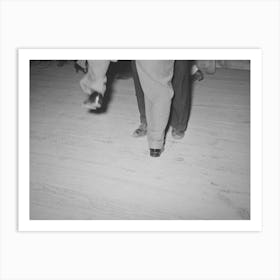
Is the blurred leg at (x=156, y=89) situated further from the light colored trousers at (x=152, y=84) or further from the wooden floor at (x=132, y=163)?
the wooden floor at (x=132, y=163)

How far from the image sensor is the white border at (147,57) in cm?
100

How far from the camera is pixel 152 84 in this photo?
→ 1.15m

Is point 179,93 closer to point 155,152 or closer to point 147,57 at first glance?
point 155,152

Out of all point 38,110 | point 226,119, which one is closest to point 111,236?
point 226,119

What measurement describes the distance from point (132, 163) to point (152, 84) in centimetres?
35

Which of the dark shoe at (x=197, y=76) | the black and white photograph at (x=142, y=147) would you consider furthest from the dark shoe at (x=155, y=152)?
the dark shoe at (x=197, y=76)

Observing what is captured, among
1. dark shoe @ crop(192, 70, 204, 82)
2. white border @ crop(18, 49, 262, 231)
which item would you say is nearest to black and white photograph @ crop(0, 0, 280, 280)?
white border @ crop(18, 49, 262, 231)

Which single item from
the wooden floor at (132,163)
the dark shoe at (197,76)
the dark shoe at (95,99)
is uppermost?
the dark shoe at (197,76)

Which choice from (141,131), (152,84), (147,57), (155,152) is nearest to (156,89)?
(152,84)

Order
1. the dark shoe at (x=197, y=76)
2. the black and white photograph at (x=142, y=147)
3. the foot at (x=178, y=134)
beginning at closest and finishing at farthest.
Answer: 1. the black and white photograph at (x=142, y=147)
2. the foot at (x=178, y=134)
3. the dark shoe at (x=197, y=76)

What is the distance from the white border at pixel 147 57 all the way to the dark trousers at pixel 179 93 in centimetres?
28

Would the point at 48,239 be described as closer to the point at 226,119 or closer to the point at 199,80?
the point at 226,119

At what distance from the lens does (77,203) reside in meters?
1.17

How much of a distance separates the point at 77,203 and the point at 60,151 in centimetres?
36
